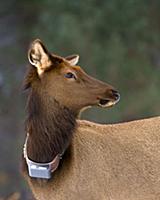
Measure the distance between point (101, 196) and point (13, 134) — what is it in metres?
5.55

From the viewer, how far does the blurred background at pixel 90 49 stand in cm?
1100

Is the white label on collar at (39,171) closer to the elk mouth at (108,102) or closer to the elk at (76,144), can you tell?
the elk at (76,144)

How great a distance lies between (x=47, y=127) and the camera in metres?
5.62

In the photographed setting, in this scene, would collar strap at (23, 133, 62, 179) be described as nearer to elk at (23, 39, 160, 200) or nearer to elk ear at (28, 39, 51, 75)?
elk at (23, 39, 160, 200)

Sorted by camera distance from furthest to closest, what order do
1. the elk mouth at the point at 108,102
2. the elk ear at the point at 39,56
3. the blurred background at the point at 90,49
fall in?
the blurred background at the point at 90,49 → the elk mouth at the point at 108,102 → the elk ear at the point at 39,56

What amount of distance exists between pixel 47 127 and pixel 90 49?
5.87 m

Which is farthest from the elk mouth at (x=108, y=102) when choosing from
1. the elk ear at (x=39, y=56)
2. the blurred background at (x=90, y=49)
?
the blurred background at (x=90, y=49)

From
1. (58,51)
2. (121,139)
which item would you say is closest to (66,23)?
(58,51)

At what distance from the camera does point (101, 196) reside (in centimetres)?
574

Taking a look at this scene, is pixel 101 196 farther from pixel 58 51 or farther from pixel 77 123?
pixel 58 51

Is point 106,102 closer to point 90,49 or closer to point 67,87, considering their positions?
point 67,87

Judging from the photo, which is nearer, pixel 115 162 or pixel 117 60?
pixel 115 162

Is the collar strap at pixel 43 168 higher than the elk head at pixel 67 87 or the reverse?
the reverse

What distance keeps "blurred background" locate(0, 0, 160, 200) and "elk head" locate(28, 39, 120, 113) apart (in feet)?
15.5
